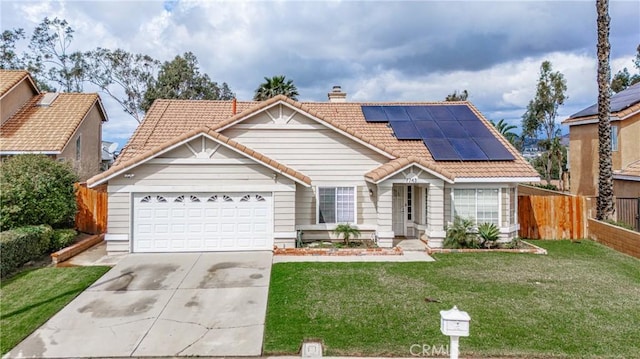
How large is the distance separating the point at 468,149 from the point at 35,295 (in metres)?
14.4

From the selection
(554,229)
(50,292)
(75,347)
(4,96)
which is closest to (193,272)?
(50,292)

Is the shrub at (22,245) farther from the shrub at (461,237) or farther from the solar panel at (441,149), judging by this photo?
the solar panel at (441,149)

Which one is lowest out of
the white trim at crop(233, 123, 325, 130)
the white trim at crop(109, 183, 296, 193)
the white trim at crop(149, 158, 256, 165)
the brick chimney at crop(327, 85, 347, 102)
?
the white trim at crop(109, 183, 296, 193)

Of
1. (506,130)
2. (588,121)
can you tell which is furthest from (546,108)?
(588,121)

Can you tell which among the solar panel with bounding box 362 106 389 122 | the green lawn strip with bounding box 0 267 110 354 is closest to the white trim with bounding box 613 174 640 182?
the solar panel with bounding box 362 106 389 122

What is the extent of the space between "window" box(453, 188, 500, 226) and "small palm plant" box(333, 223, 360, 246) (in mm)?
3756

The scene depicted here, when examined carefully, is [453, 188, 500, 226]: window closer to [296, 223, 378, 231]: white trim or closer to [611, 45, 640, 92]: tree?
[296, 223, 378, 231]: white trim

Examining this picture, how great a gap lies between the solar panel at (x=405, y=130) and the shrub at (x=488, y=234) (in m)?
4.37

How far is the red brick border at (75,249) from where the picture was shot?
11.5 metres

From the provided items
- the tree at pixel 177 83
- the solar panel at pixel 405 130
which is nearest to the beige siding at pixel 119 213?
the solar panel at pixel 405 130

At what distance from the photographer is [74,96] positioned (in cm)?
2295

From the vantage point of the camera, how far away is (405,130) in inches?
627

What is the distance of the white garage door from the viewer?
41.8 feet

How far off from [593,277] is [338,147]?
29.0ft
